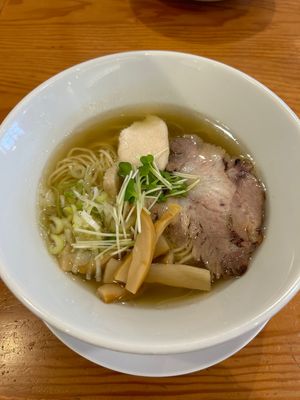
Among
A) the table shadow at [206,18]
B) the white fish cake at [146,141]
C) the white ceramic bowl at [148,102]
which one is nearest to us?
the white ceramic bowl at [148,102]

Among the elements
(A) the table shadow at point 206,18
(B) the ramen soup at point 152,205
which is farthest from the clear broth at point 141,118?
(A) the table shadow at point 206,18

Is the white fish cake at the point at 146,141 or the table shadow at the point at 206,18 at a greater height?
the table shadow at the point at 206,18

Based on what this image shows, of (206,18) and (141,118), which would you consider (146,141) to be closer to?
(141,118)

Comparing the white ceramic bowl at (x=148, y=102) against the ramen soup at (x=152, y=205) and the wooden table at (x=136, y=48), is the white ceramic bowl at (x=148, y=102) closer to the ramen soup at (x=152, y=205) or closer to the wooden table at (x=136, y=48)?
the ramen soup at (x=152, y=205)

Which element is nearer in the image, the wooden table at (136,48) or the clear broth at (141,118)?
the wooden table at (136,48)

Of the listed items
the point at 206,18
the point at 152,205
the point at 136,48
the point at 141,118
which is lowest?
the point at 152,205

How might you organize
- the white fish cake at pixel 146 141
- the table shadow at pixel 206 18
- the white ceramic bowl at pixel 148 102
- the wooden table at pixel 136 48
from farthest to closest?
1. the table shadow at pixel 206 18
2. the white fish cake at pixel 146 141
3. the wooden table at pixel 136 48
4. the white ceramic bowl at pixel 148 102

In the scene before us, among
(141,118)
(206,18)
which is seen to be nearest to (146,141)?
(141,118)
